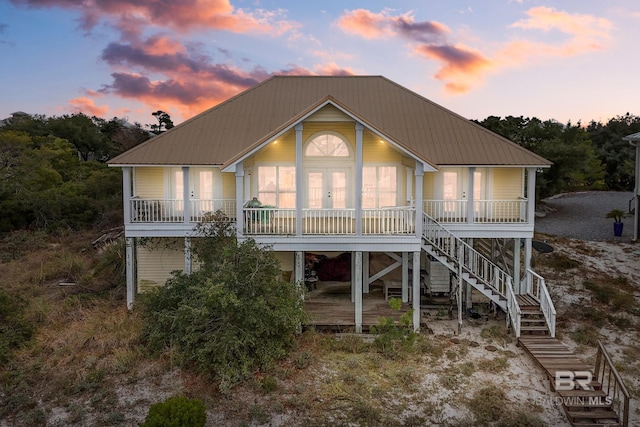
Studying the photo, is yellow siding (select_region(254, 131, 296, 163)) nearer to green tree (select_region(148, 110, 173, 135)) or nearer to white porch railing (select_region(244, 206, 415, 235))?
white porch railing (select_region(244, 206, 415, 235))

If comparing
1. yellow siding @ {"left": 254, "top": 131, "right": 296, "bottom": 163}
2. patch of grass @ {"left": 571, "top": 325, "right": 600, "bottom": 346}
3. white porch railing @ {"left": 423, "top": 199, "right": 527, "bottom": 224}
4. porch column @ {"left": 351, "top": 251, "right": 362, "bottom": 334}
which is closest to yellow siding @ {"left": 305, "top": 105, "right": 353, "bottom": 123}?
yellow siding @ {"left": 254, "top": 131, "right": 296, "bottom": 163}

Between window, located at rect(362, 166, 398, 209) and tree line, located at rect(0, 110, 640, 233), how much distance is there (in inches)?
780

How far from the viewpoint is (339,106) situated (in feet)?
46.7

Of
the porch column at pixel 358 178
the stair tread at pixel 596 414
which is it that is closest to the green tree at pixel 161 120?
the porch column at pixel 358 178

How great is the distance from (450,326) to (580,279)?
883 centimetres

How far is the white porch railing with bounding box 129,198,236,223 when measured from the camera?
16844 millimetres

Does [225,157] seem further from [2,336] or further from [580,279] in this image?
[580,279]

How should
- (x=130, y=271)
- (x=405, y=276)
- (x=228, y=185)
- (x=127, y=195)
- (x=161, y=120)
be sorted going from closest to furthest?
1. (x=127, y=195)
2. (x=130, y=271)
3. (x=405, y=276)
4. (x=228, y=185)
5. (x=161, y=120)

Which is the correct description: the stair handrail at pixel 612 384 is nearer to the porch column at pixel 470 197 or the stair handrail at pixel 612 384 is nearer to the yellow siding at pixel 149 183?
the porch column at pixel 470 197

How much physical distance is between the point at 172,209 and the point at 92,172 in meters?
24.1

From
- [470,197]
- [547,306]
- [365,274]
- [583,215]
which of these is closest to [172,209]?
[365,274]

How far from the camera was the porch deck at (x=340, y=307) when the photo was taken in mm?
15430

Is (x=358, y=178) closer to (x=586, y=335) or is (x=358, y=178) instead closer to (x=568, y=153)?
(x=586, y=335)

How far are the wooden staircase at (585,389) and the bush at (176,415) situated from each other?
793 cm
